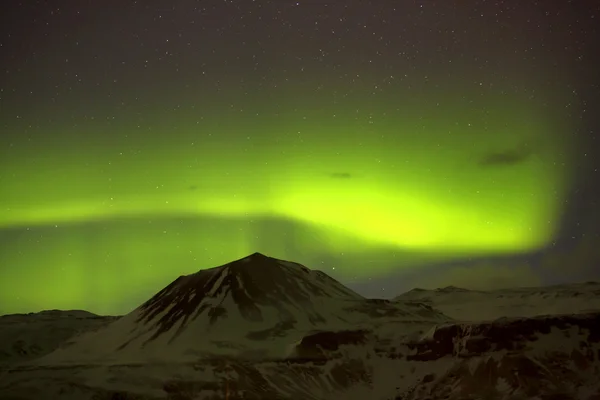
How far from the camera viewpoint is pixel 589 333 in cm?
19962

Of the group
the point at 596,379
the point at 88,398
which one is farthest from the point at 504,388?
the point at 88,398

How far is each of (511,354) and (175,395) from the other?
261 ft

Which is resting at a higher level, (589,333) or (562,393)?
(589,333)

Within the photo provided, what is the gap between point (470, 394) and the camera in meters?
191

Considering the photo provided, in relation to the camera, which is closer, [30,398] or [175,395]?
[30,398]

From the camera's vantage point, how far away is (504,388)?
19062 cm

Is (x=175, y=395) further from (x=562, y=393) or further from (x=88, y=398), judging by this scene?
(x=562, y=393)

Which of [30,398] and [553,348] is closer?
[30,398]

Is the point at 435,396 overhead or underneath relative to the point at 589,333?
underneath

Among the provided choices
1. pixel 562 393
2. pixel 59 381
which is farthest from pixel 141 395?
pixel 562 393

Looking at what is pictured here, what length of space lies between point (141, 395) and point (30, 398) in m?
24.2

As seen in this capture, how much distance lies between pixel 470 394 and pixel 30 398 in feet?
321

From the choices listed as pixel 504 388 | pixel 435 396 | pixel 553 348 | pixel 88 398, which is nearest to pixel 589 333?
pixel 553 348

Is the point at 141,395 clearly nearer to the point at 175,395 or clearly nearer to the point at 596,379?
the point at 175,395
